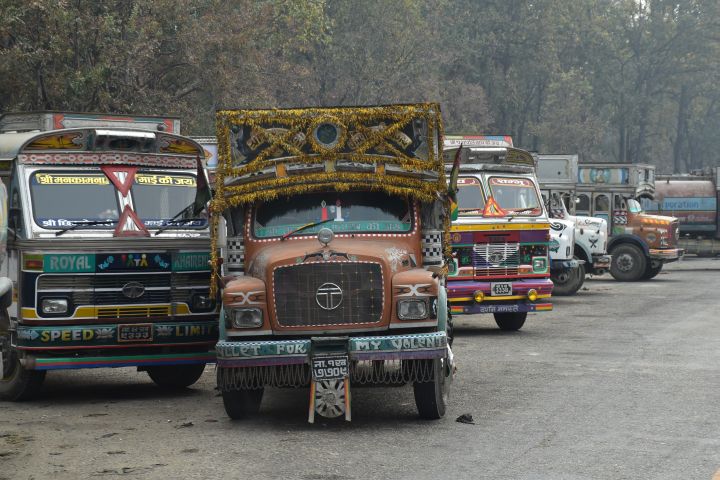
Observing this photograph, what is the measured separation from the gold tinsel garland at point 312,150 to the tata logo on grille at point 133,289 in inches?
50.7

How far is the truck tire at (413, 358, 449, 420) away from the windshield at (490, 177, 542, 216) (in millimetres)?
8489

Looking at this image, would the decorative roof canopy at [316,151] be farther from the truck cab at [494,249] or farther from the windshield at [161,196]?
the truck cab at [494,249]

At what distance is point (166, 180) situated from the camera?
1312 cm

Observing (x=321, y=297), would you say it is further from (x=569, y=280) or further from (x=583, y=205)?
(x=583, y=205)

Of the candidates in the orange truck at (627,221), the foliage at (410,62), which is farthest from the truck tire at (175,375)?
the orange truck at (627,221)

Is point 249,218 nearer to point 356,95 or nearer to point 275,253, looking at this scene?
point 275,253

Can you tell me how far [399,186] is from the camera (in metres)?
11.3

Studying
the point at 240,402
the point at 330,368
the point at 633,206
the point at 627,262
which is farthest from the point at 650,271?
the point at 330,368

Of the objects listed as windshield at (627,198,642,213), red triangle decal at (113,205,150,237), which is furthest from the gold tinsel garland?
windshield at (627,198,642,213)

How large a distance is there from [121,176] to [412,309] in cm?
406

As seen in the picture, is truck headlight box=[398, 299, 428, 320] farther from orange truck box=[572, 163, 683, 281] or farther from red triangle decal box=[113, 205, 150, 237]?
orange truck box=[572, 163, 683, 281]

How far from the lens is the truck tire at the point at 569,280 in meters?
27.3

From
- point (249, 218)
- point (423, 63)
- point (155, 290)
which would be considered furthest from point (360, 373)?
point (423, 63)

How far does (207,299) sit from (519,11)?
59197mm
